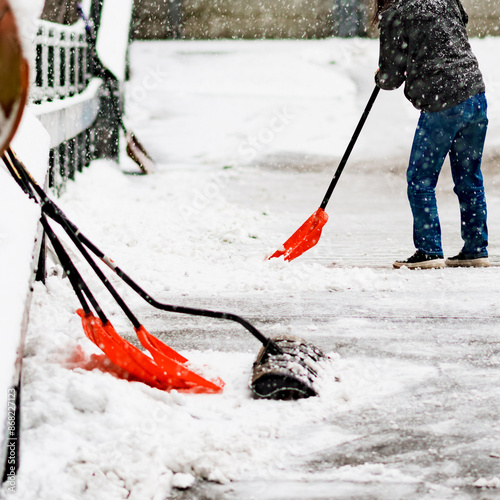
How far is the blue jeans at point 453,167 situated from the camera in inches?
183

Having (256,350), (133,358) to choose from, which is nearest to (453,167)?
(256,350)

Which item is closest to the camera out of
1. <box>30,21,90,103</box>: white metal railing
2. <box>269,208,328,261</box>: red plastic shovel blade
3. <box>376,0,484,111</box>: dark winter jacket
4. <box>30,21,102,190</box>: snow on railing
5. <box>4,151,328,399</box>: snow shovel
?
<box>4,151,328,399</box>: snow shovel

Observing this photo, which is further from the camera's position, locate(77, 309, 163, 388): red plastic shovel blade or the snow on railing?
the snow on railing

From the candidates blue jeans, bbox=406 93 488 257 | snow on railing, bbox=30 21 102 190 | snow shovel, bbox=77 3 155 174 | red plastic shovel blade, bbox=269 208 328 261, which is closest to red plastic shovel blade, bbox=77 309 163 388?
red plastic shovel blade, bbox=269 208 328 261

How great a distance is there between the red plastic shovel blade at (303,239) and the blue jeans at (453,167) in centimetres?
63

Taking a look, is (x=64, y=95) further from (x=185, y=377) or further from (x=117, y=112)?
(x=185, y=377)

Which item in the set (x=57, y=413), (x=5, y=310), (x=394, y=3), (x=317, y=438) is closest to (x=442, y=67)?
→ (x=394, y=3)

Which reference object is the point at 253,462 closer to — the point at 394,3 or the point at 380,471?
the point at 380,471

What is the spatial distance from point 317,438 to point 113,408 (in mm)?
660

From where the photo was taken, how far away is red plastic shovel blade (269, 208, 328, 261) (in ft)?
16.0

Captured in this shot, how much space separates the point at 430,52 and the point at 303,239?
141cm

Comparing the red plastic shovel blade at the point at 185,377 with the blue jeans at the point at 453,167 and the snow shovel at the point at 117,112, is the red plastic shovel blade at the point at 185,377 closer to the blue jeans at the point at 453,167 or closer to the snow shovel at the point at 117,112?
the blue jeans at the point at 453,167

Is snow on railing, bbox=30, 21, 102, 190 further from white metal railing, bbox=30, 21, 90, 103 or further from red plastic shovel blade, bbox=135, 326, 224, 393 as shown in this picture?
red plastic shovel blade, bbox=135, 326, 224, 393

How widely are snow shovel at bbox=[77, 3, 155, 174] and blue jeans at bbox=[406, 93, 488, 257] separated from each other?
17.8 ft
